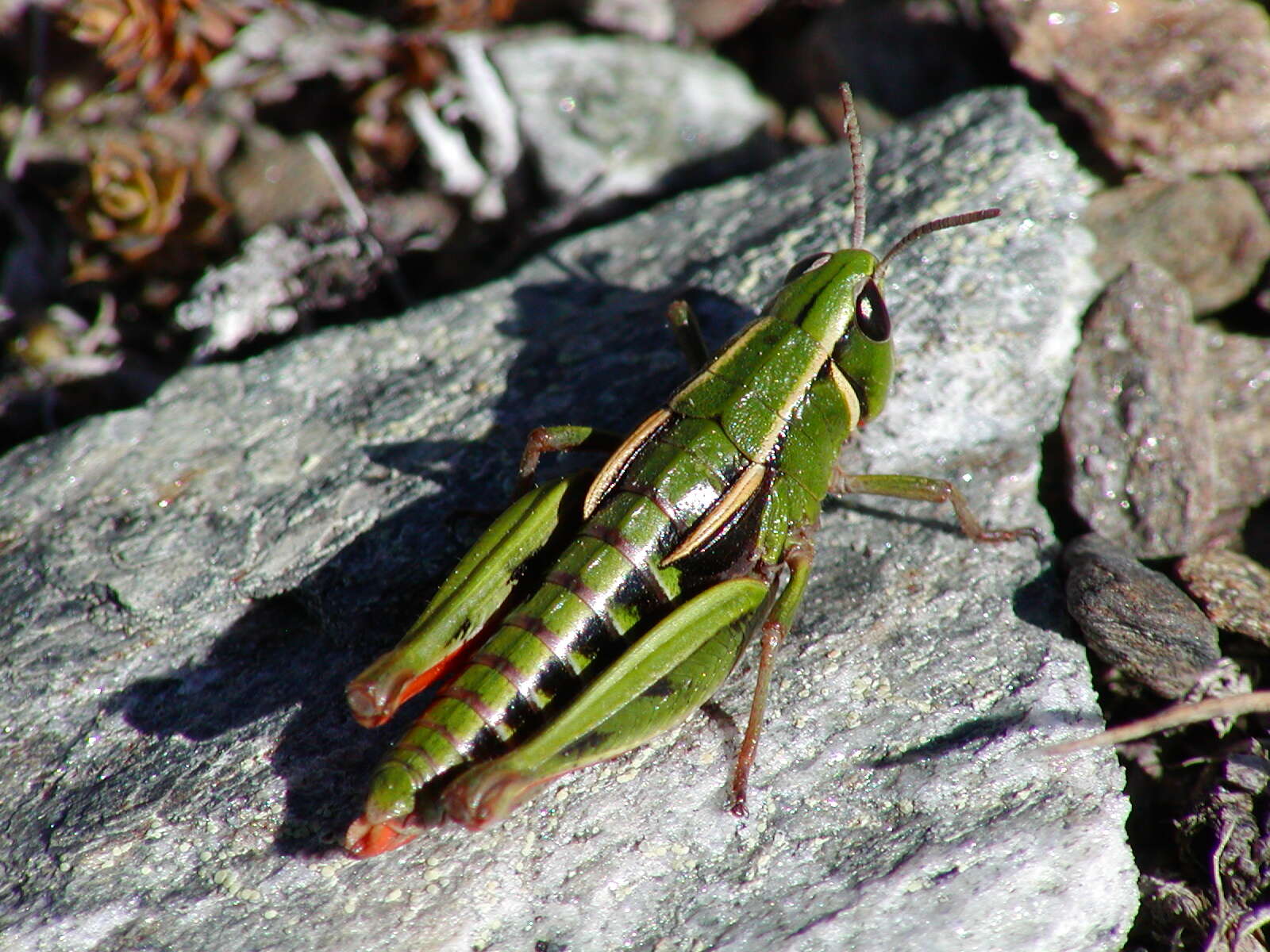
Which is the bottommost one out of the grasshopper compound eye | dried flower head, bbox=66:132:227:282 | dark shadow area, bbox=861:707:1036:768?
dark shadow area, bbox=861:707:1036:768

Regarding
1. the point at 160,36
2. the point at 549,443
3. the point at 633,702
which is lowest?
the point at 633,702

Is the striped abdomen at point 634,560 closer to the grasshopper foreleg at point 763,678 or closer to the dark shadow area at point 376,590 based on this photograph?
the grasshopper foreleg at point 763,678

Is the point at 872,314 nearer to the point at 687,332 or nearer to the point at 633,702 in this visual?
the point at 687,332

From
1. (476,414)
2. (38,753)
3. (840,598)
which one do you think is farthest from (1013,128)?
(38,753)

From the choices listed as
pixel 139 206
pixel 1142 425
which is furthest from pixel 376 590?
pixel 1142 425

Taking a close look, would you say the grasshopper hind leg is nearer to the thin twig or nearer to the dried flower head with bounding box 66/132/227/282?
the thin twig

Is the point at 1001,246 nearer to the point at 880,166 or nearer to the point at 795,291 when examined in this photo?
the point at 880,166

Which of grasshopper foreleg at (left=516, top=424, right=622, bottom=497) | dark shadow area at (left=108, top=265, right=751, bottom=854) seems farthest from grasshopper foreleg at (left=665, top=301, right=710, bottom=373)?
grasshopper foreleg at (left=516, top=424, right=622, bottom=497)
